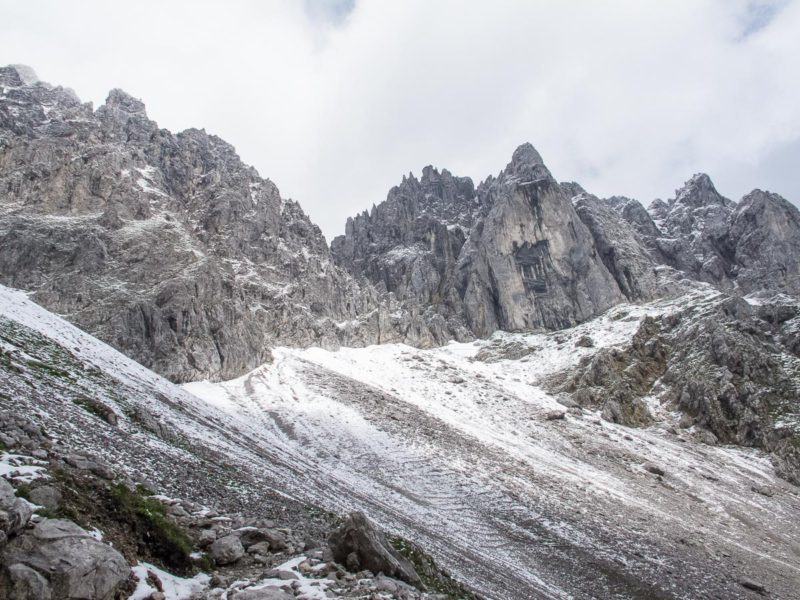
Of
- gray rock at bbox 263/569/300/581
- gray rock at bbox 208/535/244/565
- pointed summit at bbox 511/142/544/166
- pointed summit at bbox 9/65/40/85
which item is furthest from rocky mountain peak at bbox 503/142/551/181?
pointed summit at bbox 9/65/40/85

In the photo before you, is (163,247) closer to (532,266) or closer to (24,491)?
(24,491)

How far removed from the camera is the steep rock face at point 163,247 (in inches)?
2603

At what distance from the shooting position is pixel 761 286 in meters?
127

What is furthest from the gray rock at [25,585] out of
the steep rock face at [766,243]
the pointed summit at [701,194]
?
the pointed summit at [701,194]

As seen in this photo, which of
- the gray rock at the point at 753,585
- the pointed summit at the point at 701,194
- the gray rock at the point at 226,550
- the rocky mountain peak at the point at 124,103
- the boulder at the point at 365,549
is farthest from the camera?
the pointed summit at the point at 701,194

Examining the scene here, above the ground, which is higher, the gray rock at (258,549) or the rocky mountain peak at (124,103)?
the rocky mountain peak at (124,103)

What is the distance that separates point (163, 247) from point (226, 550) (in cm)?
7662

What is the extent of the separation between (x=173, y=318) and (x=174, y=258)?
14.7m

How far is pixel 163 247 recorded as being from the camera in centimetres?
7881

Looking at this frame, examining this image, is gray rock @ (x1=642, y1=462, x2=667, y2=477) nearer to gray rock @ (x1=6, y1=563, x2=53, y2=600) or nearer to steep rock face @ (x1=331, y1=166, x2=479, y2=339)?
gray rock @ (x1=6, y1=563, x2=53, y2=600)

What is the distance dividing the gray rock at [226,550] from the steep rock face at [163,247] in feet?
180

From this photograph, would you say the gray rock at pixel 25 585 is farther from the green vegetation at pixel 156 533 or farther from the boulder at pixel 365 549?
the boulder at pixel 365 549

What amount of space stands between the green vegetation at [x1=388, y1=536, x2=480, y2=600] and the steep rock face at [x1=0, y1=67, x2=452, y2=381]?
52.4 m

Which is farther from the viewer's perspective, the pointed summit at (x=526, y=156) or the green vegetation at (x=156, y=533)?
the pointed summit at (x=526, y=156)
